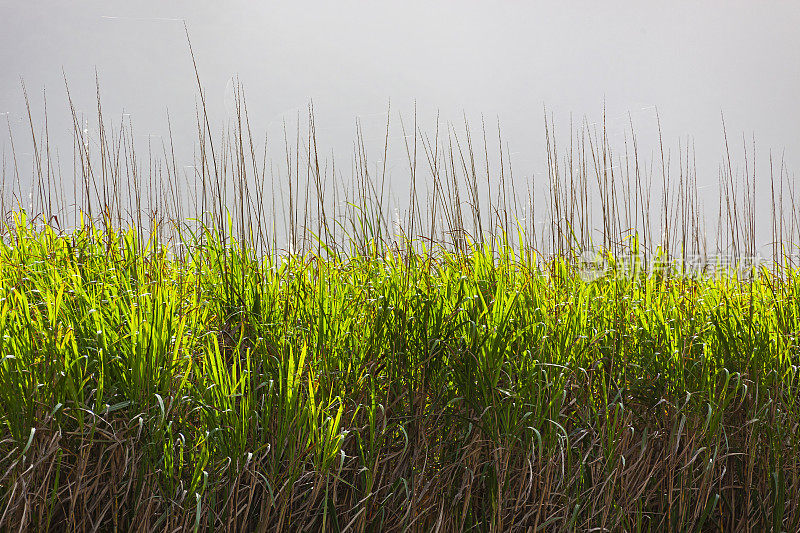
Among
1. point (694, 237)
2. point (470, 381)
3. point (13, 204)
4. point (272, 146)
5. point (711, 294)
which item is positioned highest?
point (272, 146)

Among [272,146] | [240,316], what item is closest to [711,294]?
[240,316]

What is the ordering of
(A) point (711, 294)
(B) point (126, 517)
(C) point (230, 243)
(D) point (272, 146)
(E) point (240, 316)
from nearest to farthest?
(B) point (126, 517)
(E) point (240, 316)
(C) point (230, 243)
(A) point (711, 294)
(D) point (272, 146)

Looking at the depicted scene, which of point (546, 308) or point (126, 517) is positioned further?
point (546, 308)

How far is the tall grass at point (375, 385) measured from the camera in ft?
3.90

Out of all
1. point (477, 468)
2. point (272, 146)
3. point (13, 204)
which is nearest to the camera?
point (477, 468)

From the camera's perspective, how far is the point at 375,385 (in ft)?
4.65

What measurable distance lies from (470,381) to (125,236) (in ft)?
3.04

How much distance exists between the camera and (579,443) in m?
1.44

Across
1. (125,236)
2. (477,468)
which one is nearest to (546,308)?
(477,468)

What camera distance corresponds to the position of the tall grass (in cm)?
119

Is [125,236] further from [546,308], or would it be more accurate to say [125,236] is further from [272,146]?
[272,146]

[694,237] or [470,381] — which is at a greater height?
[694,237]

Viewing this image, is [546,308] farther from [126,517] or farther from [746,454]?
[126,517]

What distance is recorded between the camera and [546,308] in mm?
1556
